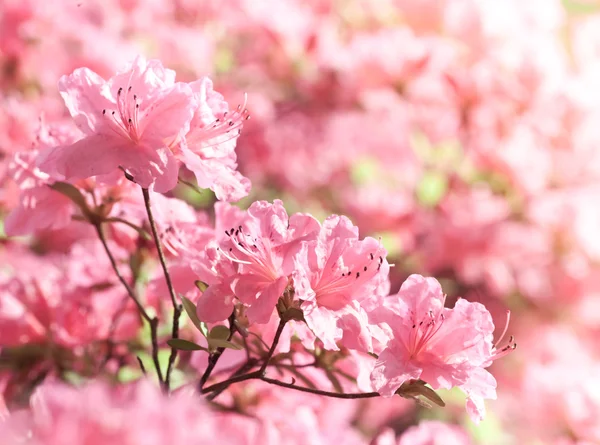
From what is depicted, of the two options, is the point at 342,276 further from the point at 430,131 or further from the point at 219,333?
the point at 430,131

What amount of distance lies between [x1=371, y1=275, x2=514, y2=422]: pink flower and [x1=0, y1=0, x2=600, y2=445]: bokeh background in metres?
0.76

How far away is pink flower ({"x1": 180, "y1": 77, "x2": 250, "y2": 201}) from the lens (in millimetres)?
597

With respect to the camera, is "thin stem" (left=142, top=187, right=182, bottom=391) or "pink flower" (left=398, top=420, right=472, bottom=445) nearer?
"thin stem" (left=142, top=187, right=182, bottom=391)

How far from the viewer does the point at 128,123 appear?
0.58 metres

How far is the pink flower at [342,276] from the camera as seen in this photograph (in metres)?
0.56

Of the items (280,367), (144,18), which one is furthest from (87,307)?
(144,18)

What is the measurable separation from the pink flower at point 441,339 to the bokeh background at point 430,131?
76cm

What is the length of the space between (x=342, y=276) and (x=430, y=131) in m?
1.10

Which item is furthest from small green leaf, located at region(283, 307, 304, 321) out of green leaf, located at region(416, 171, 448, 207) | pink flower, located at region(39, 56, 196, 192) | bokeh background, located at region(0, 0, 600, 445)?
green leaf, located at region(416, 171, 448, 207)

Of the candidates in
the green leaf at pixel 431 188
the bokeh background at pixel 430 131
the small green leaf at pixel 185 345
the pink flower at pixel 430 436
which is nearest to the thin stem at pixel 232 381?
the small green leaf at pixel 185 345

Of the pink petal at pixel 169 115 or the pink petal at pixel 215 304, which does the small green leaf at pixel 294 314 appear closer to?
the pink petal at pixel 215 304

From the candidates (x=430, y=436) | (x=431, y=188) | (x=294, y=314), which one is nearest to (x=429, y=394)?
(x=294, y=314)

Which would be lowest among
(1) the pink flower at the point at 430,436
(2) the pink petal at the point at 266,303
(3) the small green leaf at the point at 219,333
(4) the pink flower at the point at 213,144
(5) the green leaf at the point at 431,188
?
(5) the green leaf at the point at 431,188

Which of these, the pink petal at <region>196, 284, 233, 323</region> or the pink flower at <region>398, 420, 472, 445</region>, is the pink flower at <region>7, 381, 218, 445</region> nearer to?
the pink petal at <region>196, 284, 233, 323</region>
